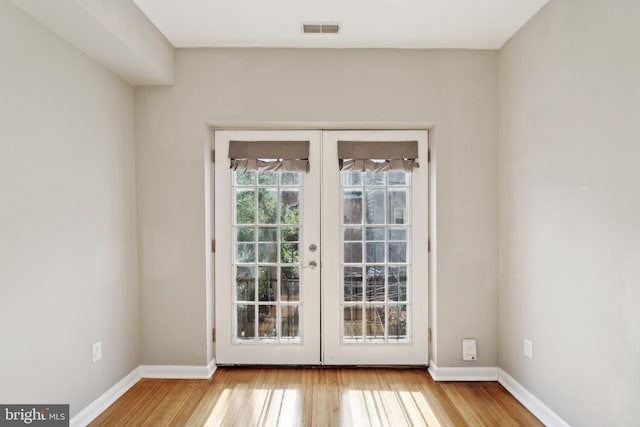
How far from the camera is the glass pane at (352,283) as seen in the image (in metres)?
3.22

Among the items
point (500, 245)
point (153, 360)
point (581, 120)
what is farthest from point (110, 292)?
point (581, 120)

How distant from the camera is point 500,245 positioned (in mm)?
3000

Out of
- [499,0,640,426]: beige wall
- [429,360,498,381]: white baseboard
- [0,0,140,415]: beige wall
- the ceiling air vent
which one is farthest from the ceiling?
[429,360,498,381]: white baseboard

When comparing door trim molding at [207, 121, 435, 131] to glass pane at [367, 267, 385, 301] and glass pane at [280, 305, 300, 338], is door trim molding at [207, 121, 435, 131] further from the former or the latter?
glass pane at [280, 305, 300, 338]

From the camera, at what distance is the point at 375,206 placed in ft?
10.5

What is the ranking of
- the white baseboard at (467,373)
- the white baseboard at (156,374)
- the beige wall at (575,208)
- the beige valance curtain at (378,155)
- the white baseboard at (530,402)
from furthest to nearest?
the beige valance curtain at (378,155) → the white baseboard at (467,373) → the white baseboard at (156,374) → the white baseboard at (530,402) → the beige wall at (575,208)

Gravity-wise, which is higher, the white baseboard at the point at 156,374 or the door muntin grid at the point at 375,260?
the door muntin grid at the point at 375,260

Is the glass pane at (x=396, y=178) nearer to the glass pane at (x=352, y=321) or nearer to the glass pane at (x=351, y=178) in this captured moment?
the glass pane at (x=351, y=178)

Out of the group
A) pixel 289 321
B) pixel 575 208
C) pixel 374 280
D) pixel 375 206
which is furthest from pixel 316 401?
pixel 575 208

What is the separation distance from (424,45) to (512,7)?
2.22 ft

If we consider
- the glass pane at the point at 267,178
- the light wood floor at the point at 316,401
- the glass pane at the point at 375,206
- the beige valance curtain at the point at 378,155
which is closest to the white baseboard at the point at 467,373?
the light wood floor at the point at 316,401

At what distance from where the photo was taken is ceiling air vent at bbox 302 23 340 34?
105 inches

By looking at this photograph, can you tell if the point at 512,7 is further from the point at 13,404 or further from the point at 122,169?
the point at 13,404

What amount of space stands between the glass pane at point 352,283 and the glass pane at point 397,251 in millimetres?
303
